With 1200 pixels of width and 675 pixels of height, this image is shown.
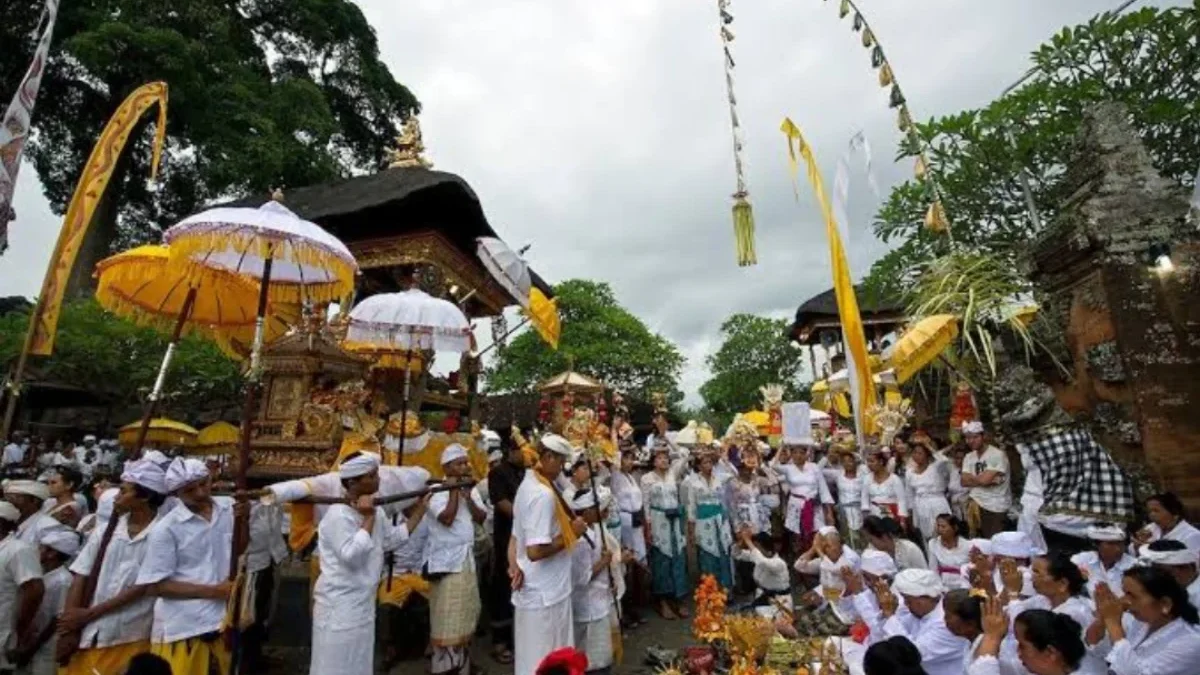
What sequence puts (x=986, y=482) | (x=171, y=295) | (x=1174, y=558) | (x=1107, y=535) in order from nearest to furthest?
(x=1174, y=558), (x=1107, y=535), (x=171, y=295), (x=986, y=482)

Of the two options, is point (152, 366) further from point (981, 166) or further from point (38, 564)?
point (981, 166)

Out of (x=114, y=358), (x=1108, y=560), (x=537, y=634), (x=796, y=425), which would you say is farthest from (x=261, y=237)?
(x=114, y=358)

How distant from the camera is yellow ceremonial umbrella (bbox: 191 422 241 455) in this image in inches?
385

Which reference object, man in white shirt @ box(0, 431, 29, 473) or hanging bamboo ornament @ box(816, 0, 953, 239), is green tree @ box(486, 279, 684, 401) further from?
hanging bamboo ornament @ box(816, 0, 953, 239)

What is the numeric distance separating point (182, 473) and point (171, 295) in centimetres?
375

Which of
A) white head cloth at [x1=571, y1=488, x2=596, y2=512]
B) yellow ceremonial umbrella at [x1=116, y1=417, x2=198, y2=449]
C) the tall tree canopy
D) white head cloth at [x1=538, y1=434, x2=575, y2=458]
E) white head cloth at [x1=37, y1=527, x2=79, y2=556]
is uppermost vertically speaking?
the tall tree canopy

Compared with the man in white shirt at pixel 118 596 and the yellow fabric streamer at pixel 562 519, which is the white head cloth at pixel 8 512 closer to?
the man in white shirt at pixel 118 596

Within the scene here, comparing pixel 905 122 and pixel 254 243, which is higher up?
pixel 905 122

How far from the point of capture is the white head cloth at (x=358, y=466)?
3.87 m

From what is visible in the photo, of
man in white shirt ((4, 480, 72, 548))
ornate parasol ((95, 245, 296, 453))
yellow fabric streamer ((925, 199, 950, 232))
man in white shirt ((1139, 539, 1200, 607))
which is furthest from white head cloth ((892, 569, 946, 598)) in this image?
yellow fabric streamer ((925, 199, 950, 232))

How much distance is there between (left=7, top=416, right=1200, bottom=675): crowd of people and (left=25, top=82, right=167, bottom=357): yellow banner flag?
133cm

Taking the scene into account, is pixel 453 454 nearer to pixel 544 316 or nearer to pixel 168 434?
pixel 544 316

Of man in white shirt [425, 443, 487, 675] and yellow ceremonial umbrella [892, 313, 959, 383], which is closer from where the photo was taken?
man in white shirt [425, 443, 487, 675]

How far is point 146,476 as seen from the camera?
3566 mm
